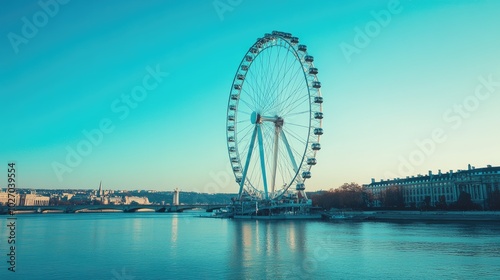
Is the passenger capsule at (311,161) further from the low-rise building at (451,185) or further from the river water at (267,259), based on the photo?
the low-rise building at (451,185)

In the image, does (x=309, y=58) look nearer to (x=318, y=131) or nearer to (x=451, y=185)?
(x=318, y=131)

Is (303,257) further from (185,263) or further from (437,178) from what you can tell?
(437,178)

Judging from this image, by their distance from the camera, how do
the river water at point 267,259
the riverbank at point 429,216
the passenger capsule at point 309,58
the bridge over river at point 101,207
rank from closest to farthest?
the river water at point 267,259 → the passenger capsule at point 309,58 → the riverbank at point 429,216 → the bridge over river at point 101,207

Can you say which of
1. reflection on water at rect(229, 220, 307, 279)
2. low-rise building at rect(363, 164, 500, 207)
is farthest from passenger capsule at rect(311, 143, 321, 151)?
low-rise building at rect(363, 164, 500, 207)

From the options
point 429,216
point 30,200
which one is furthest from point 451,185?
point 30,200

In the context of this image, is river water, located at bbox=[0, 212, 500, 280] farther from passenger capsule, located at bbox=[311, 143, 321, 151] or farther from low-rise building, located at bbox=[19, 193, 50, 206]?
low-rise building, located at bbox=[19, 193, 50, 206]

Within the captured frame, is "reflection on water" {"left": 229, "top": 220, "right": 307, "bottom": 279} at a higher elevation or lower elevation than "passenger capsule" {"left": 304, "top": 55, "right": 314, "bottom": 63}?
lower

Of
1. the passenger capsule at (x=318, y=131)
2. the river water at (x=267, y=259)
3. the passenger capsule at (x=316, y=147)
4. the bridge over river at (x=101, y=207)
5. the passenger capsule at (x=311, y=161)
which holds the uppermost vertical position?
the passenger capsule at (x=318, y=131)

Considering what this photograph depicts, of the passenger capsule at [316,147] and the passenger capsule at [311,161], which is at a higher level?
the passenger capsule at [316,147]

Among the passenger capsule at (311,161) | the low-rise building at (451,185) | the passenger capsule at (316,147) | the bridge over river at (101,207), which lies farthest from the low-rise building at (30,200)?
the passenger capsule at (316,147)
